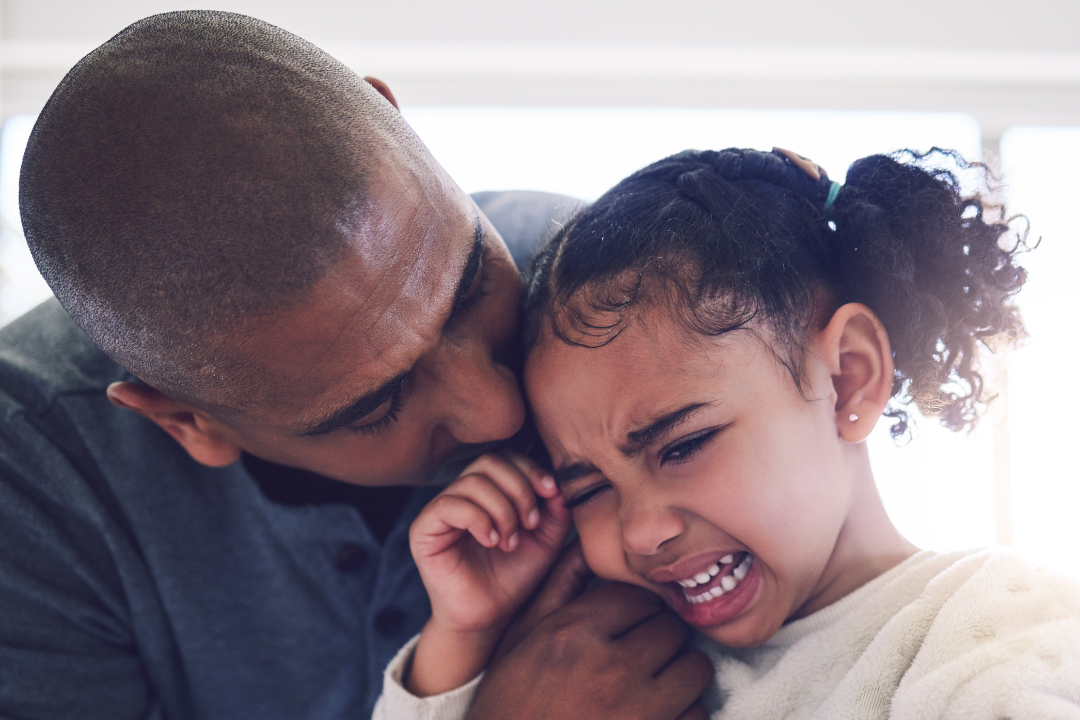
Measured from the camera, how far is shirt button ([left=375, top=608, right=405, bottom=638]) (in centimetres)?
121

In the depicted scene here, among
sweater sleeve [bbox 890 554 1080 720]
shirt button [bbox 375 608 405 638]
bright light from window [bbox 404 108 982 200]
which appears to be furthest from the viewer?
bright light from window [bbox 404 108 982 200]

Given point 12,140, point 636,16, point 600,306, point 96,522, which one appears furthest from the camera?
point 12,140

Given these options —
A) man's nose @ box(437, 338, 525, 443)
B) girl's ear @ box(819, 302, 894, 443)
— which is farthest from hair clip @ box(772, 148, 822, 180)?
man's nose @ box(437, 338, 525, 443)

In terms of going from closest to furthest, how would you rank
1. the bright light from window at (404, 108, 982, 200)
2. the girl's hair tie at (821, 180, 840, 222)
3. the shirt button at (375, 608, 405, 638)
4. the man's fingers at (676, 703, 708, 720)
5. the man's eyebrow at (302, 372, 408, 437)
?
the man's eyebrow at (302, 372, 408, 437)
the man's fingers at (676, 703, 708, 720)
the girl's hair tie at (821, 180, 840, 222)
the shirt button at (375, 608, 405, 638)
the bright light from window at (404, 108, 982, 200)

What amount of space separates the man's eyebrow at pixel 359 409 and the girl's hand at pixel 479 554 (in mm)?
210

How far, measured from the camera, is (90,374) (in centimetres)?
122

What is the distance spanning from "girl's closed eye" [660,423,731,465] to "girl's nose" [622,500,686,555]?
0.20 ft

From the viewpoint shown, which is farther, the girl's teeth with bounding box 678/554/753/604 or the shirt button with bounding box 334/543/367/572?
the shirt button with bounding box 334/543/367/572

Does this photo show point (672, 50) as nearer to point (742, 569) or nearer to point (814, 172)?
point (814, 172)

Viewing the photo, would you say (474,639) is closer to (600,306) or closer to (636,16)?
(600,306)

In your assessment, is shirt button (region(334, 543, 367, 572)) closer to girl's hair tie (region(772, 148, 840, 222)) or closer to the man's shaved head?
the man's shaved head

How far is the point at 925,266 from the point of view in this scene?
105 cm

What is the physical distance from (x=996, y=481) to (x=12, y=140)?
3.00 metres

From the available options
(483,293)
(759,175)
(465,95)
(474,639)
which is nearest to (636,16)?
(465,95)
